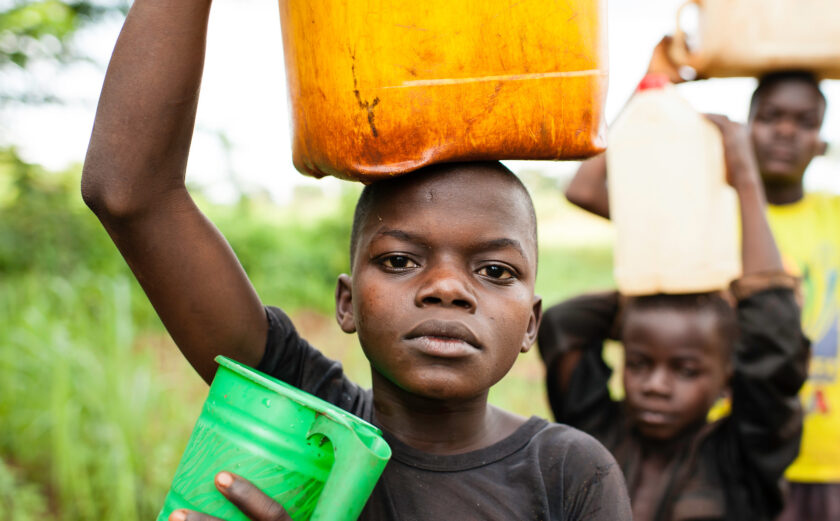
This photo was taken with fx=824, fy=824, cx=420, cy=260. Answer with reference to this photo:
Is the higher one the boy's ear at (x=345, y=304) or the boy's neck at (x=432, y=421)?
the boy's ear at (x=345, y=304)

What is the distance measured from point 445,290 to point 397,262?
13 centimetres

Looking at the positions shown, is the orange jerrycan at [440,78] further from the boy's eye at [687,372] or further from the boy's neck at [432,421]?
the boy's eye at [687,372]

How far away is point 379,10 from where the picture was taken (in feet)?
3.78

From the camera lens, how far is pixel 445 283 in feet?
4.22

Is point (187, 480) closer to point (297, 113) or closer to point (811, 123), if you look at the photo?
point (297, 113)

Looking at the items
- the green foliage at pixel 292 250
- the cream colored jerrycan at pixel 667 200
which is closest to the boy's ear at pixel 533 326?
the cream colored jerrycan at pixel 667 200

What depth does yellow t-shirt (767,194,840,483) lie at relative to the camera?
9.67ft

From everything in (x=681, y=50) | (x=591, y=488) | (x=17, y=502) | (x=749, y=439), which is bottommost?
(x=17, y=502)

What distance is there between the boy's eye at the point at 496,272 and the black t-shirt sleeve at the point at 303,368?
1.21ft

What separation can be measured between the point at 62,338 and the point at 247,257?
366 cm

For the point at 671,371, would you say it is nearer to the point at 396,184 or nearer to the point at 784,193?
the point at 784,193

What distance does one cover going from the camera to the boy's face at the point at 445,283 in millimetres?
1288

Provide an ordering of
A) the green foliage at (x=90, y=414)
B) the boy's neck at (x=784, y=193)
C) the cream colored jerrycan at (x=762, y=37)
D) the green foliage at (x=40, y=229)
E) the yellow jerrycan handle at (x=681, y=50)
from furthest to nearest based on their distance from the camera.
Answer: the green foliage at (x=40, y=229) → the green foliage at (x=90, y=414) → the boy's neck at (x=784, y=193) → the yellow jerrycan handle at (x=681, y=50) → the cream colored jerrycan at (x=762, y=37)

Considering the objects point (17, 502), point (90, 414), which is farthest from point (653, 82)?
point (17, 502)
